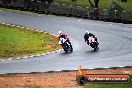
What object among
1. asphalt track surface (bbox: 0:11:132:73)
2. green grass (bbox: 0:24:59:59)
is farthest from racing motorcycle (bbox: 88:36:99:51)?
green grass (bbox: 0:24:59:59)

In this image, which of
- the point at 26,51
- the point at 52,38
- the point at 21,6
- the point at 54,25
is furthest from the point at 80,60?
the point at 21,6

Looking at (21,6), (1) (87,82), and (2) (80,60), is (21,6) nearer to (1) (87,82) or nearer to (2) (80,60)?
(2) (80,60)

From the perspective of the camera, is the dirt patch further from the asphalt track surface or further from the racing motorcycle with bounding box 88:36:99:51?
the racing motorcycle with bounding box 88:36:99:51

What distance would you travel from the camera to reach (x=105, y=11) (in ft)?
152

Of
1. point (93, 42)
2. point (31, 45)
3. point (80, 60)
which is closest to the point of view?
point (80, 60)

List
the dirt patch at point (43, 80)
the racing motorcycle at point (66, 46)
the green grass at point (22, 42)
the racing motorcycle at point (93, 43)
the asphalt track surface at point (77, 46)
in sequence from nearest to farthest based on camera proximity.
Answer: the dirt patch at point (43, 80) → the asphalt track surface at point (77, 46) → the racing motorcycle at point (66, 46) → the racing motorcycle at point (93, 43) → the green grass at point (22, 42)

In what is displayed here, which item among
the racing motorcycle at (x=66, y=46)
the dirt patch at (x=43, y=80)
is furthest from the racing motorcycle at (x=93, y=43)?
the dirt patch at (x=43, y=80)

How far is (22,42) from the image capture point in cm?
3525

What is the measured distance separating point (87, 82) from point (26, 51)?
33.3 ft

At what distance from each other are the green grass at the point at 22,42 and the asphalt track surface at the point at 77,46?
5.91 ft

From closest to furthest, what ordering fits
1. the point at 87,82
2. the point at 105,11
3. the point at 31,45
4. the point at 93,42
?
1. the point at 87,82
2. the point at 93,42
3. the point at 31,45
4. the point at 105,11

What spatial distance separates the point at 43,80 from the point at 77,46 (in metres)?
9.44

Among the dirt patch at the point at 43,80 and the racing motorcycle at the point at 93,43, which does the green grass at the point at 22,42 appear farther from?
the dirt patch at the point at 43,80

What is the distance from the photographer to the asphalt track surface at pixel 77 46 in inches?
1109
